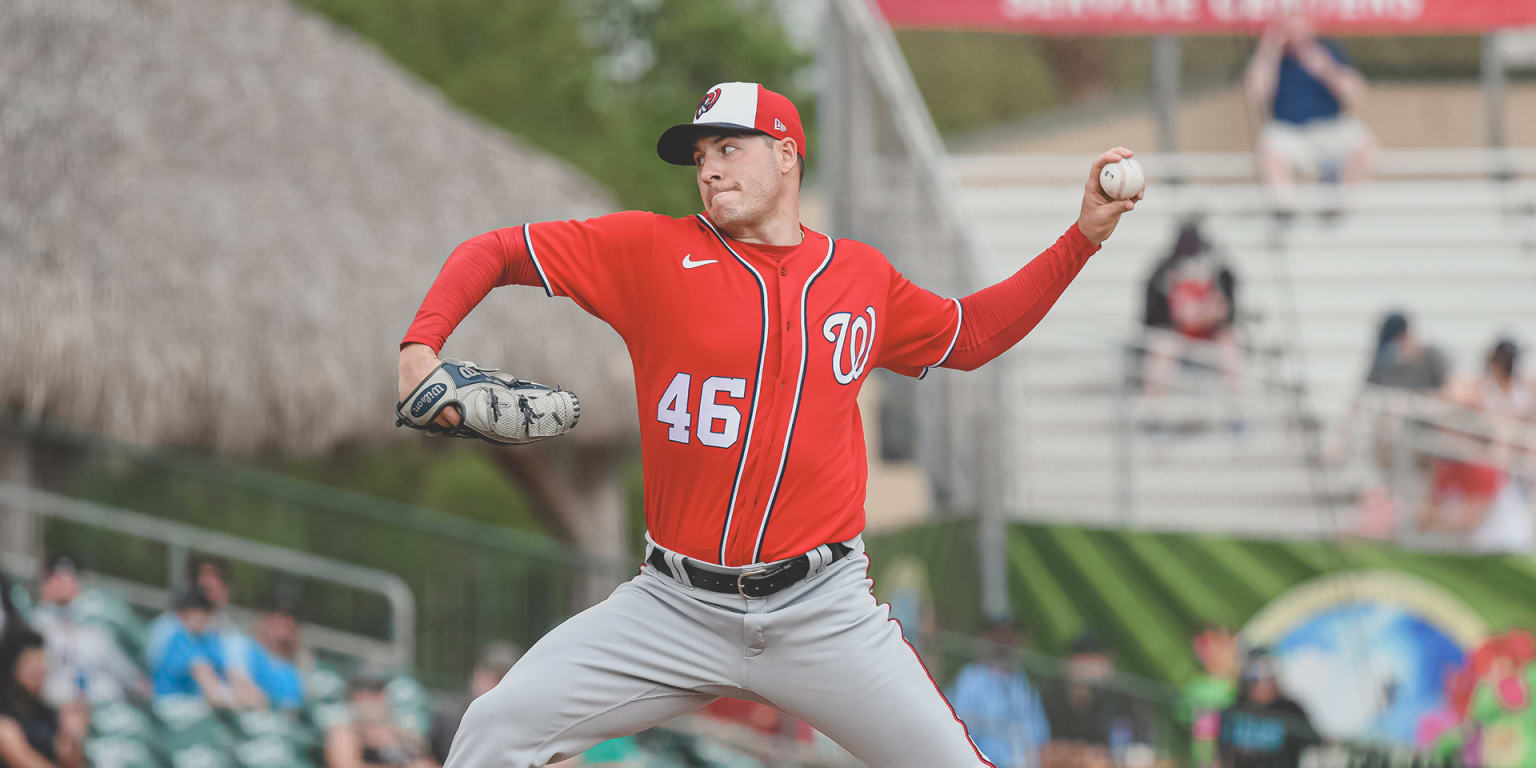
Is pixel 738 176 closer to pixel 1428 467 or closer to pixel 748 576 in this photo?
pixel 748 576

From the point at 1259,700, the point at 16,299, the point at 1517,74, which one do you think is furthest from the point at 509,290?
the point at 1517,74

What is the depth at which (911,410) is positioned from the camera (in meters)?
12.0

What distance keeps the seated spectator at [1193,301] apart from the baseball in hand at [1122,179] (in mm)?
6684

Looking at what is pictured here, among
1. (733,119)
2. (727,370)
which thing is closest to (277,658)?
(727,370)

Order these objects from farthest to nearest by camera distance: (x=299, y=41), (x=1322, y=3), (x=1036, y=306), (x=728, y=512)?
1. (x=1322, y=3)
2. (x=299, y=41)
3. (x=1036, y=306)
4. (x=728, y=512)

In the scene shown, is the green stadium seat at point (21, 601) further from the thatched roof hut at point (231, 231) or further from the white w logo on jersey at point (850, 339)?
the white w logo on jersey at point (850, 339)

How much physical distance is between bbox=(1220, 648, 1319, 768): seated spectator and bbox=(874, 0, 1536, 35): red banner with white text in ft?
21.0

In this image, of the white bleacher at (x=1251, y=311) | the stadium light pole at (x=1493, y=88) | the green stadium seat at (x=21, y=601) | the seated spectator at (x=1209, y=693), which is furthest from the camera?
the stadium light pole at (x=1493, y=88)

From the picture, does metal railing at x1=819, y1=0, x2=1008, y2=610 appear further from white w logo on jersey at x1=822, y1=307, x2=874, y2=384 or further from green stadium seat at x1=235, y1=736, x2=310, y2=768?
white w logo on jersey at x1=822, y1=307, x2=874, y2=384

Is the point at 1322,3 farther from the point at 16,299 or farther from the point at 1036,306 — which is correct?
the point at 1036,306

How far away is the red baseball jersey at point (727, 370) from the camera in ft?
13.3

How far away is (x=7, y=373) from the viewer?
31.5 ft

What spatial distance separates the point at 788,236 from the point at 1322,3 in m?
11.6

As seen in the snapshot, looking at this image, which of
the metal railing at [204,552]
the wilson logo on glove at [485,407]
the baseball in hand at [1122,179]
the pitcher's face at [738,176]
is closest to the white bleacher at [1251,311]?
the metal railing at [204,552]
